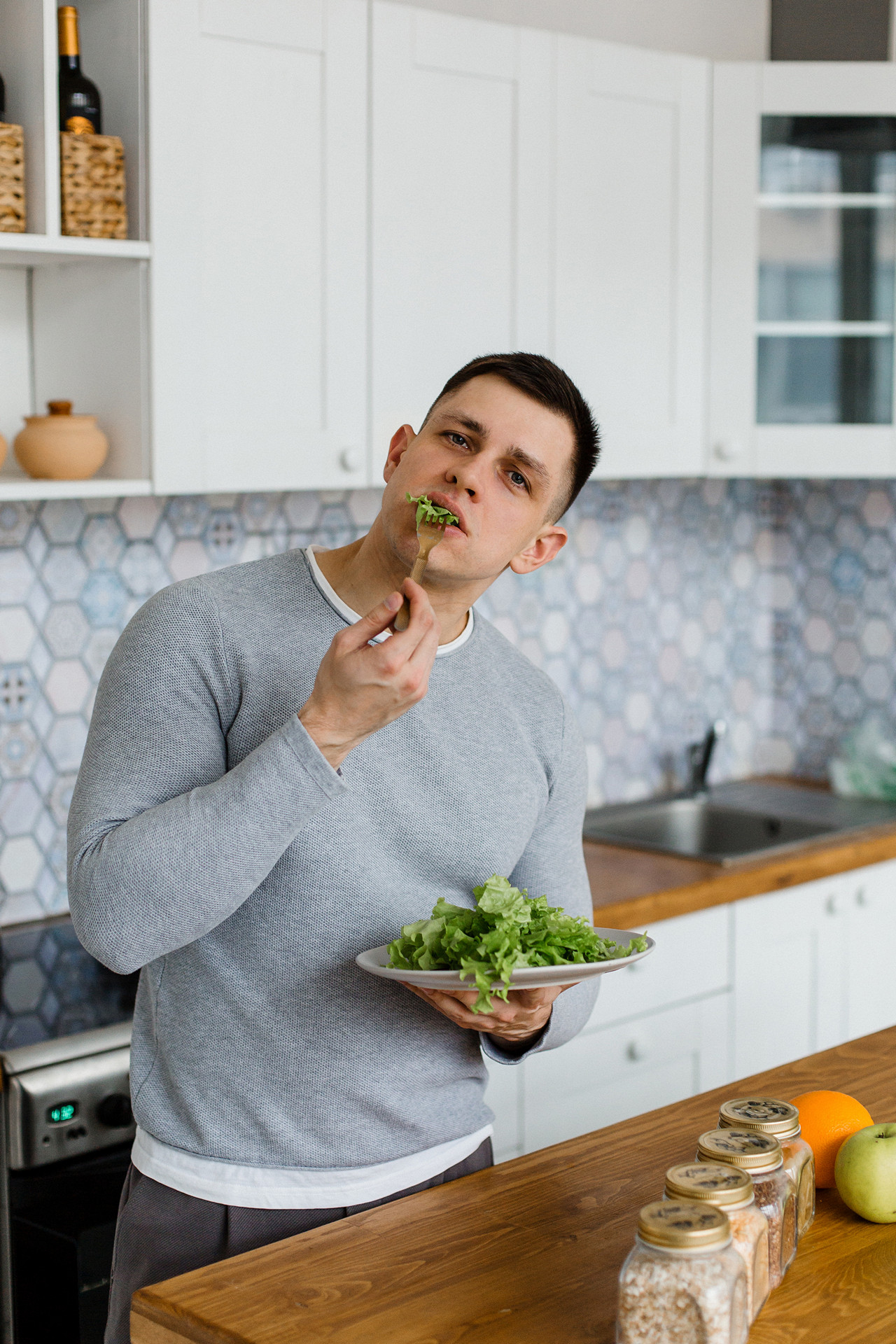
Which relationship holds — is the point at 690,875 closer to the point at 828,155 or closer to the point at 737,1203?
the point at 828,155

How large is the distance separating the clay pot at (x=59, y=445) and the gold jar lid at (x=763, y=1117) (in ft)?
4.33

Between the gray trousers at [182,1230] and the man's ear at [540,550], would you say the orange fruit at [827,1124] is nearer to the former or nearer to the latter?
the gray trousers at [182,1230]

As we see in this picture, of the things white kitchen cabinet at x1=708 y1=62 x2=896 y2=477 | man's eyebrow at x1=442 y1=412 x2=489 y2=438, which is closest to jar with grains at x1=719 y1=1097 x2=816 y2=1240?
man's eyebrow at x1=442 y1=412 x2=489 y2=438

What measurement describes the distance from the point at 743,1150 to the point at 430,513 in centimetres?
61

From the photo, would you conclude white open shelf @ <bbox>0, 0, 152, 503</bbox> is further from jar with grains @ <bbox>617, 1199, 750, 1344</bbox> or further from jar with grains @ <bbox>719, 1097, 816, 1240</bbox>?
jar with grains @ <bbox>617, 1199, 750, 1344</bbox>

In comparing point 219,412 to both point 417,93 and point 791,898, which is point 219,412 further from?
point 791,898

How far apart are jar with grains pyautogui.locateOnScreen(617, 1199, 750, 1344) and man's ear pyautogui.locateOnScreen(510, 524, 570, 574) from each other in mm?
726

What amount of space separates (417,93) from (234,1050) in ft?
5.25

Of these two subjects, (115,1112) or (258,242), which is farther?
(258,242)

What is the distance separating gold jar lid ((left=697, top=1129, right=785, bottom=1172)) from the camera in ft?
3.81

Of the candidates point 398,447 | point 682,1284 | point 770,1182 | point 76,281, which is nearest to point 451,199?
point 76,281

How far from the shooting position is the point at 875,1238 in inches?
50.1

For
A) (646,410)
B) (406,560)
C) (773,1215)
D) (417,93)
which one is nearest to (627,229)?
(646,410)

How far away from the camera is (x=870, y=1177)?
1.28 meters
